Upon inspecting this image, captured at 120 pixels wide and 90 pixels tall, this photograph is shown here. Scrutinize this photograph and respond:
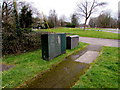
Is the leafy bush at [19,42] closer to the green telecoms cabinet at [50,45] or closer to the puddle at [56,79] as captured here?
the green telecoms cabinet at [50,45]

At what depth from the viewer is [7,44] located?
4949 millimetres

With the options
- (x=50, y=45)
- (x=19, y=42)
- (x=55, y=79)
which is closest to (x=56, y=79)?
(x=55, y=79)

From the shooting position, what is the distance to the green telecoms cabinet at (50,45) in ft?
13.4

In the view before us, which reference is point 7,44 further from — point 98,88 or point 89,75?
point 98,88

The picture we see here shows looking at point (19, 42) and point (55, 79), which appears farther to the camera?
point (19, 42)

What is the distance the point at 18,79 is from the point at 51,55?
191cm

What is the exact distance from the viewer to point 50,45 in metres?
4.20

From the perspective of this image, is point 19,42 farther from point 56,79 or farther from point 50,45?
point 56,79

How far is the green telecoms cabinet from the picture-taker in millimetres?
4084

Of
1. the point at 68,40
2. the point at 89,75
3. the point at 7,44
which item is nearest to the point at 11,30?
the point at 7,44

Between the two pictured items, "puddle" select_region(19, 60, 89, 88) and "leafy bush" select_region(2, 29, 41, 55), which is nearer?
"puddle" select_region(19, 60, 89, 88)

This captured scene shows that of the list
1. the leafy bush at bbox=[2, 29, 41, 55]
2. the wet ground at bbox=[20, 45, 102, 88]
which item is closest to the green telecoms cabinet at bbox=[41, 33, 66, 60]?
the wet ground at bbox=[20, 45, 102, 88]

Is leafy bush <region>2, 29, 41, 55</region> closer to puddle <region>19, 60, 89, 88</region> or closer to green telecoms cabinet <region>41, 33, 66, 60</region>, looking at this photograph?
green telecoms cabinet <region>41, 33, 66, 60</region>

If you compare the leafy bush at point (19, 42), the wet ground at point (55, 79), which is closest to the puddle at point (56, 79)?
the wet ground at point (55, 79)
